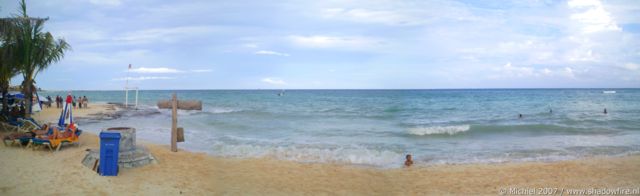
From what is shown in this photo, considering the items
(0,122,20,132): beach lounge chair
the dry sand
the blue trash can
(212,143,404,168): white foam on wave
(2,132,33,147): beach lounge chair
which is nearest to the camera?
the dry sand

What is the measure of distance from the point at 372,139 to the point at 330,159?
17.6 ft

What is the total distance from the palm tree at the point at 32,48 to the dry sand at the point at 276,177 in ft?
15.0

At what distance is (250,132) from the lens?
20.0m

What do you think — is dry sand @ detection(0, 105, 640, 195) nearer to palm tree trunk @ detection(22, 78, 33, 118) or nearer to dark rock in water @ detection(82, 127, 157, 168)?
dark rock in water @ detection(82, 127, 157, 168)

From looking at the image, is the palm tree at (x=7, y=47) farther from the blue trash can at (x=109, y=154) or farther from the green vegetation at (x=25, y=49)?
the blue trash can at (x=109, y=154)

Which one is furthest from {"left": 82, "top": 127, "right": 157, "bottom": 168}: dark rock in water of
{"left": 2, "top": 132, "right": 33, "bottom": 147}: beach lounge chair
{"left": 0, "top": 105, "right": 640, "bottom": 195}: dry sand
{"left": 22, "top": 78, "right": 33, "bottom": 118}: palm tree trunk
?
{"left": 22, "top": 78, "right": 33, "bottom": 118}: palm tree trunk

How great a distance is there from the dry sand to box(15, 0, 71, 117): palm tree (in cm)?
459

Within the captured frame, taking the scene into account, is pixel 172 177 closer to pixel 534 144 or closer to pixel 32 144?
pixel 32 144

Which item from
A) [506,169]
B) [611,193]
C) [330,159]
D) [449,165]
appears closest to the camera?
[611,193]

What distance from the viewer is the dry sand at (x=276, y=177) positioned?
7840 mm

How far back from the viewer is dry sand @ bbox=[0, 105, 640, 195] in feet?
25.7

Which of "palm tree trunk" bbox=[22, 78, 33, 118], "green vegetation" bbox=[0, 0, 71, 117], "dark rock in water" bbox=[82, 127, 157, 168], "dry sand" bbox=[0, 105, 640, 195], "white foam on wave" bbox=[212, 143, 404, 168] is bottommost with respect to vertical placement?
"white foam on wave" bbox=[212, 143, 404, 168]

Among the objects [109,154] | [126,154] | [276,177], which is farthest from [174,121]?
[276,177]

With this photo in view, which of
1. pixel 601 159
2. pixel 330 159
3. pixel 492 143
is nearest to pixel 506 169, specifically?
pixel 601 159
